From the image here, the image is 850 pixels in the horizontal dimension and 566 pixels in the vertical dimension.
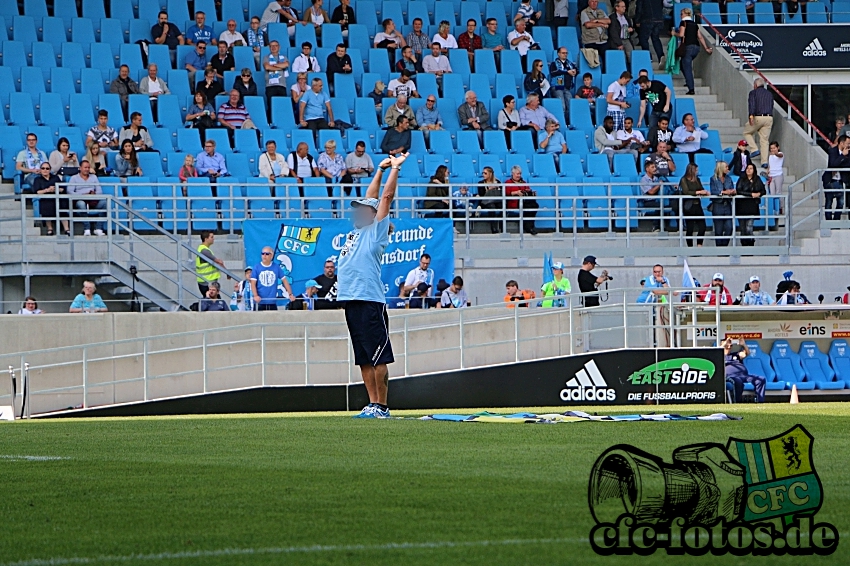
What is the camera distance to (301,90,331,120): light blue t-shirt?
25.3 m

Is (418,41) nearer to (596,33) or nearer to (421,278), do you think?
(596,33)

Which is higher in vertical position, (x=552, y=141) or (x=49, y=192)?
(x=552, y=141)

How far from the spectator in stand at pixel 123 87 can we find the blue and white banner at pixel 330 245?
5.01 meters

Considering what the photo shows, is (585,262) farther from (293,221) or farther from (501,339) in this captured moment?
(293,221)

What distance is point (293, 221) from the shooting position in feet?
69.6

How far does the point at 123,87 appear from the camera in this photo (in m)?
24.6

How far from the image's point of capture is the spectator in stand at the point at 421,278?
2114 cm

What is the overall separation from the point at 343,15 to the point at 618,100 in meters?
6.15

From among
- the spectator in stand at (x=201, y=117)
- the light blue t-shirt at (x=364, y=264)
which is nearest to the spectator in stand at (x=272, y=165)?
the spectator in stand at (x=201, y=117)

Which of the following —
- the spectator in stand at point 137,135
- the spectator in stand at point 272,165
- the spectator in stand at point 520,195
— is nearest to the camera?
the spectator in stand at point 272,165

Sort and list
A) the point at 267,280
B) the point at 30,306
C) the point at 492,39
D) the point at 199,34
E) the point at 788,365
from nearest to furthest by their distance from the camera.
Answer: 1. the point at 30,306
2. the point at 267,280
3. the point at 788,365
4. the point at 199,34
5. the point at 492,39

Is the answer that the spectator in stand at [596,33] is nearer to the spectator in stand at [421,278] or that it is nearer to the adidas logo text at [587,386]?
the spectator in stand at [421,278]

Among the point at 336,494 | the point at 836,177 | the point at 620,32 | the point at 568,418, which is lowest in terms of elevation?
the point at 568,418

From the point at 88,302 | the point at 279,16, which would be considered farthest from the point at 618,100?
the point at 88,302
